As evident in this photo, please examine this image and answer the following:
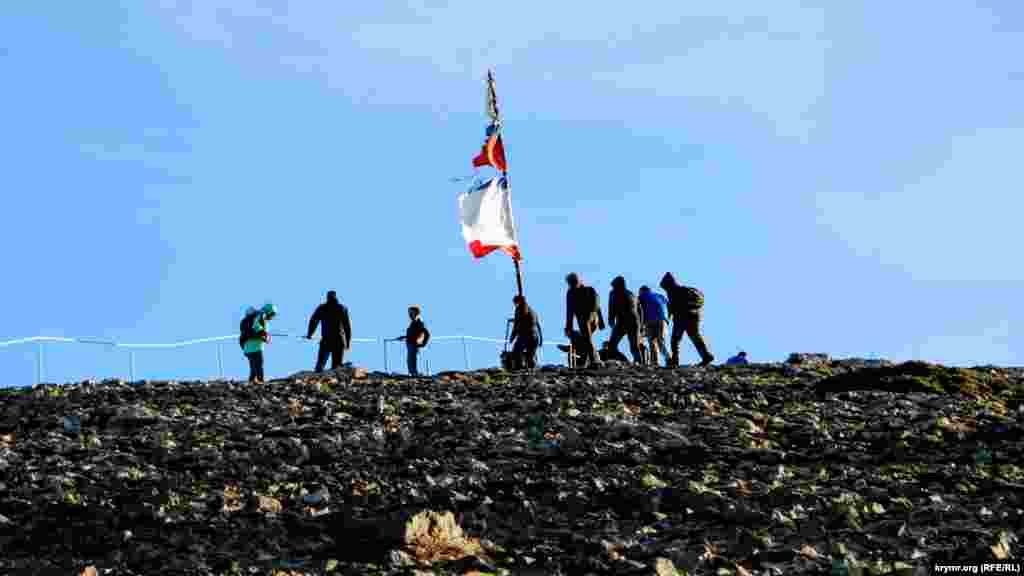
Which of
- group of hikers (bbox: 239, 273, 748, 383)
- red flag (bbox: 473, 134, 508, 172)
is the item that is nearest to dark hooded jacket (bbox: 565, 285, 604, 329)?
group of hikers (bbox: 239, 273, 748, 383)

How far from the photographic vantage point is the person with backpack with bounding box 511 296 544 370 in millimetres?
30828

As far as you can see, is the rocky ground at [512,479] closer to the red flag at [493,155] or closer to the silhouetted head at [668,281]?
the silhouetted head at [668,281]

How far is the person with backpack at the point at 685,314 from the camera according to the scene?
29.8m

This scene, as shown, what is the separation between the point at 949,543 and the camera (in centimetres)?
1362

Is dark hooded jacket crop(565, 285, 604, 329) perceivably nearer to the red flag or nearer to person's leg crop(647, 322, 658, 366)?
person's leg crop(647, 322, 658, 366)

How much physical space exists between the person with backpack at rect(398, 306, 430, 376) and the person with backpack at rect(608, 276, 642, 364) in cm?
360

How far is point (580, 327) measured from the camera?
101 feet

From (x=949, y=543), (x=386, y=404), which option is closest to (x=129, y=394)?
(x=386, y=404)

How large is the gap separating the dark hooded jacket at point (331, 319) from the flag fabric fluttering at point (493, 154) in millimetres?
9935

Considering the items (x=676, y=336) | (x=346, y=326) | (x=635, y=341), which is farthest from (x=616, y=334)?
(x=346, y=326)

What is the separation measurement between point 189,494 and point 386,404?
643 centimetres

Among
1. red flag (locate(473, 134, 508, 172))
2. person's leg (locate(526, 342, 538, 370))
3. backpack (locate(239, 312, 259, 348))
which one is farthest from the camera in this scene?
red flag (locate(473, 134, 508, 172))

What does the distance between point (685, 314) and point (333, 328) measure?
6.33 m

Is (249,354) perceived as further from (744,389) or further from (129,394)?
(744,389)
